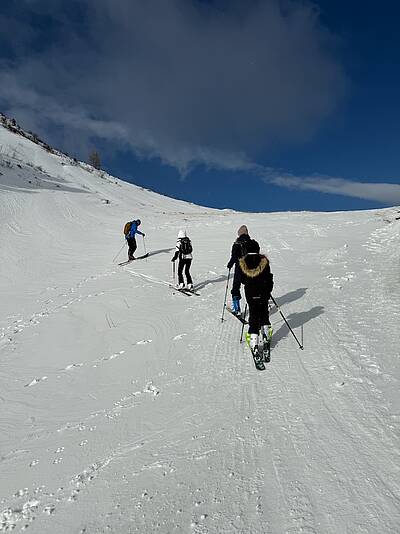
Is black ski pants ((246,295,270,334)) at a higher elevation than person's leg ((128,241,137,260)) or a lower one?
lower

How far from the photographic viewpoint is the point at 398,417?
13.8 feet

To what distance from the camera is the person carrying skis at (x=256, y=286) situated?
6.02m

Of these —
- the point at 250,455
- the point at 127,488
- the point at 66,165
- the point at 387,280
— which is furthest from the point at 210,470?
the point at 66,165

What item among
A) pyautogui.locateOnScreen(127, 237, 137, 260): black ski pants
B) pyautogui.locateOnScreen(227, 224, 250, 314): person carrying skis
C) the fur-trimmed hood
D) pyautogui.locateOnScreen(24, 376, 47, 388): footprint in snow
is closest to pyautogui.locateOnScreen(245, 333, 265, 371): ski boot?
the fur-trimmed hood

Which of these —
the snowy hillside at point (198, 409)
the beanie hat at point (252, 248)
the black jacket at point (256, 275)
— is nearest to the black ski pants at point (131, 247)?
the snowy hillside at point (198, 409)

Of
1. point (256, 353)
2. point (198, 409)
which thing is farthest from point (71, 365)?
point (256, 353)

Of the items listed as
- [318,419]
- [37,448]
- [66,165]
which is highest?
[66,165]

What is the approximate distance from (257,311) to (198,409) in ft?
6.79

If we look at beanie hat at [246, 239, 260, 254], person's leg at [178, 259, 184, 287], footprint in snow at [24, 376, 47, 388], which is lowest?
footprint in snow at [24, 376, 47, 388]

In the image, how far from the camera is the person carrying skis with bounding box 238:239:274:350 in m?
6.02

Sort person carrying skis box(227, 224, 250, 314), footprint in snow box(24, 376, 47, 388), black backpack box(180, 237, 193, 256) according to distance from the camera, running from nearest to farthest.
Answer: footprint in snow box(24, 376, 47, 388) < person carrying skis box(227, 224, 250, 314) < black backpack box(180, 237, 193, 256)

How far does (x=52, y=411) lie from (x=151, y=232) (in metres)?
18.9

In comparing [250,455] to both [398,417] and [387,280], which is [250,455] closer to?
[398,417]

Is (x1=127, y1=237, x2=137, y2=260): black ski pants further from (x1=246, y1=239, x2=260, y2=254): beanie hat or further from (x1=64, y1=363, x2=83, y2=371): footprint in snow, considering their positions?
(x1=246, y1=239, x2=260, y2=254): beanie hat
